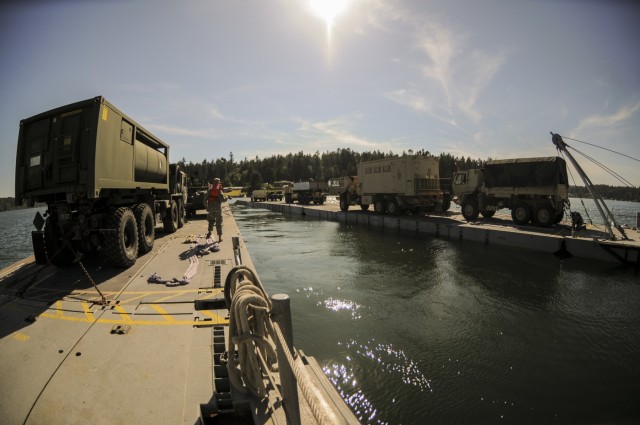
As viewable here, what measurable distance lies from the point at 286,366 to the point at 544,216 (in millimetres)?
17303

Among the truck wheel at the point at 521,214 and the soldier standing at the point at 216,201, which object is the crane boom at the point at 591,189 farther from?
the soldier standing at the point at 216,201

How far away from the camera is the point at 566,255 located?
12367 mm

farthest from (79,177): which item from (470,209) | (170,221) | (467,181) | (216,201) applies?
(467,181)

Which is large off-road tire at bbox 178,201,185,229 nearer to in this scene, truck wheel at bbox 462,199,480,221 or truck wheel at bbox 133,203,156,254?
truck wheel at bbox 133,203,156,254

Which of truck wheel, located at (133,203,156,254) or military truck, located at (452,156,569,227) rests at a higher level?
military truck, located at (452,156,569,227)

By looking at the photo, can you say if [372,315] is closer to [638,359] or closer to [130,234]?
[638,359]

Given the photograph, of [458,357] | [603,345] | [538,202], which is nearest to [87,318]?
[458,357]

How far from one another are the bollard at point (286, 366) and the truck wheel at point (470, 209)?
762 inches

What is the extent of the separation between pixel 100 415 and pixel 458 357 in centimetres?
488

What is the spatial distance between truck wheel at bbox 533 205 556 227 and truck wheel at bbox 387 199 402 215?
27.6ft

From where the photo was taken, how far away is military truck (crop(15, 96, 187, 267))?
239 inches

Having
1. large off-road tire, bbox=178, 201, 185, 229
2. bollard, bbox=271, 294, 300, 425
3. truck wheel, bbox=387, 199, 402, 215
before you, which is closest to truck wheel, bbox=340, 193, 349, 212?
truck wheel, bbox=387, 199, 402, 215

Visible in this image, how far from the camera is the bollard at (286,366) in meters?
2.31

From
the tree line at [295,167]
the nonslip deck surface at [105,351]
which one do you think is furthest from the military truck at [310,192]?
the tree line at [295,167]
